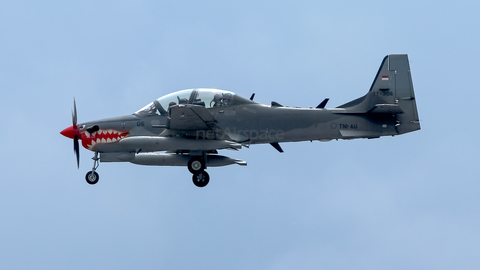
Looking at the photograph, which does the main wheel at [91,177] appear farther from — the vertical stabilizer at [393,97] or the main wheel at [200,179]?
the vertical stabilizer at [393,97]

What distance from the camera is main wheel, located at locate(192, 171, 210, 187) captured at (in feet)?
87.6

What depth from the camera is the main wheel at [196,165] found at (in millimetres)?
26594

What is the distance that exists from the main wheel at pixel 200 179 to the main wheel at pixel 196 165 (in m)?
0.16

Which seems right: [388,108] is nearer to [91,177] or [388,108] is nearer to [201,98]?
[201,98]

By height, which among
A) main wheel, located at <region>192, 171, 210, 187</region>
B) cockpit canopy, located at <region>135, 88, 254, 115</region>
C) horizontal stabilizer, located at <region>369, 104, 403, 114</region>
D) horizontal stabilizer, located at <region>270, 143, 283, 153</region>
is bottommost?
main wheel, located at <region>192, 171, 210, 187</region>

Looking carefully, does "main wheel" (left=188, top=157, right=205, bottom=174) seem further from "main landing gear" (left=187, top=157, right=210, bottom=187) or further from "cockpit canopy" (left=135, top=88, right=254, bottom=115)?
"cockpit canopy" (left=135, top=88, right=254, bottom=115)

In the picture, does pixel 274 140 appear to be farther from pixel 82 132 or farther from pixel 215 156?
pixel 82 132

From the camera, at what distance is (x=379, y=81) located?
2647 cm

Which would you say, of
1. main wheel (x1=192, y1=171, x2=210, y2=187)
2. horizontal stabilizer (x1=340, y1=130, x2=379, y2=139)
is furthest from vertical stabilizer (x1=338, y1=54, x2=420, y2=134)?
main wheel (x1=192, y1=171, x2=210, y2=187)

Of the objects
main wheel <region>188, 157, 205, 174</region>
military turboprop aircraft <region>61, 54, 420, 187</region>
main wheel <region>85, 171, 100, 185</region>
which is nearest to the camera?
military turboprop aircraft <region>61, 54, 420, 187</region>

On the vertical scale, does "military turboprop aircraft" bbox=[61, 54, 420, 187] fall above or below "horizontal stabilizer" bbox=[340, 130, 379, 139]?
above

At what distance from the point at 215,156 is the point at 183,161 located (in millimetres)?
1235

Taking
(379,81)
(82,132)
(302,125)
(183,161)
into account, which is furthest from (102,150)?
(379,81)

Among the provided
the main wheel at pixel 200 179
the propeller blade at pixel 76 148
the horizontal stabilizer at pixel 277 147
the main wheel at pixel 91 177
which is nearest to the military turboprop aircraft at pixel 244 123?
the main wheel at pixel 200 179
